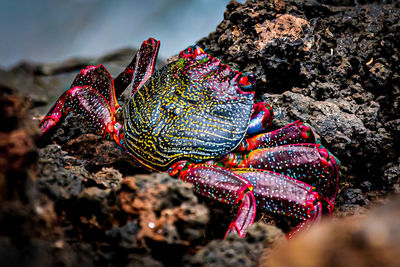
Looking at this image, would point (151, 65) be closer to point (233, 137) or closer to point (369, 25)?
point (233, 137)

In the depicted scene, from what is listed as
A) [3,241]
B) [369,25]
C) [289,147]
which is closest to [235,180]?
[289,147]

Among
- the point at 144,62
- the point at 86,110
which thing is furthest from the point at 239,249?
the point at 144,62

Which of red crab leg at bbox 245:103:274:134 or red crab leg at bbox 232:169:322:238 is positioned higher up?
red crab leg at bbox 245:103:274:134

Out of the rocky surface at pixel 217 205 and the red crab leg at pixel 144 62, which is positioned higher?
the red crab leg at pixel 144 62

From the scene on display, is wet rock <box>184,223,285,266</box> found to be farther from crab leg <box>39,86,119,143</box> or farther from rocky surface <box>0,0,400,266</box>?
crab leg <box>39,86,119,143</box>

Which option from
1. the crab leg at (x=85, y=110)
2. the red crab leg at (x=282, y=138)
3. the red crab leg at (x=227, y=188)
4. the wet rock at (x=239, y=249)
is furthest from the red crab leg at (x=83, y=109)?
the wet rock at (x=239, y=249)

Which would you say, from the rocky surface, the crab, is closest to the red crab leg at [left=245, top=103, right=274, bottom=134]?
the crab

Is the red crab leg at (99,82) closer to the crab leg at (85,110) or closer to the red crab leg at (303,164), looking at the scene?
the crab leg at (85,110)
